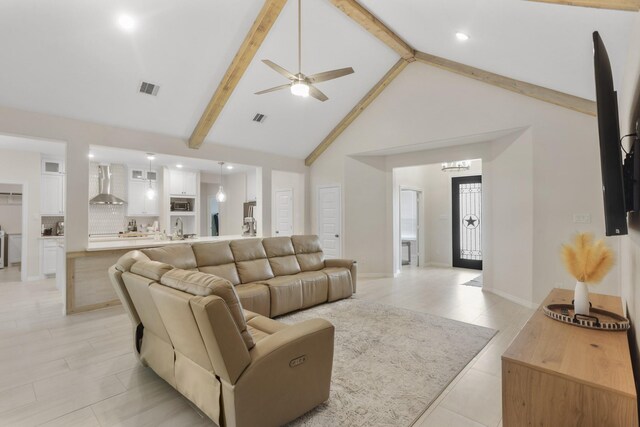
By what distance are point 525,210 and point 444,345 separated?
107 inches

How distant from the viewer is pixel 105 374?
265cm

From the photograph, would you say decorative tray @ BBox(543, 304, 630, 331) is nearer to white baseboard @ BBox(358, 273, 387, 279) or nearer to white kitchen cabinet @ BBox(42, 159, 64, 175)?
white baseboard @ BBox(358, 273, 387, 279)

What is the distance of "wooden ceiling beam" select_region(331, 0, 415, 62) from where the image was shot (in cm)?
415

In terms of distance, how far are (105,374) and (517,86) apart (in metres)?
5.98

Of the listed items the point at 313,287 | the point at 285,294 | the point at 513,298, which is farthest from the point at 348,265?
the point at 513,298

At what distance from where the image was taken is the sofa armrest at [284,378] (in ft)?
5.61

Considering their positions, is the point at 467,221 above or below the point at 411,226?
above

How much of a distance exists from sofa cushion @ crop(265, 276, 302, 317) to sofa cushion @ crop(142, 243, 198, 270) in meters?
1.01

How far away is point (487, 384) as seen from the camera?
97.2 inches

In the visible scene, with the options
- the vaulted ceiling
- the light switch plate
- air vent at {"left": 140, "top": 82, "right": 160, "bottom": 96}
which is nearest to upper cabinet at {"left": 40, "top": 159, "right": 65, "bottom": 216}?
the vaulted ceiling

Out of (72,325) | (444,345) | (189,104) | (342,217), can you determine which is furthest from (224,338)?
(342,217)

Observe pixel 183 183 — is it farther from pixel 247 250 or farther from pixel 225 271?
pixel 225 271

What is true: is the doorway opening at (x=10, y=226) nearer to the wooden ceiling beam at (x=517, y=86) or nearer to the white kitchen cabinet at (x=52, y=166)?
the white kitchen cabinet at (x=52, y=166)

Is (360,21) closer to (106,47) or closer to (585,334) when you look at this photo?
(106,47)
